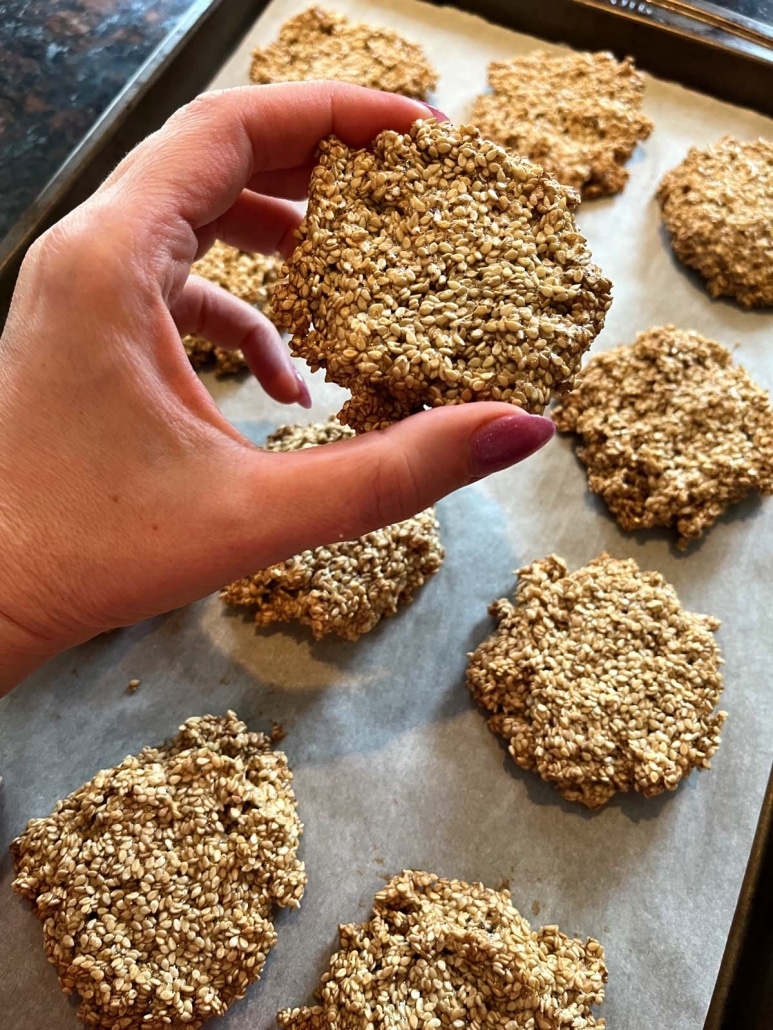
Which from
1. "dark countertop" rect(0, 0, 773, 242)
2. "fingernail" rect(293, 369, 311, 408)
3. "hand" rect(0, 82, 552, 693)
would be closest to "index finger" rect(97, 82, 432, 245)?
"hand" rect(0, 82, 552, 693)

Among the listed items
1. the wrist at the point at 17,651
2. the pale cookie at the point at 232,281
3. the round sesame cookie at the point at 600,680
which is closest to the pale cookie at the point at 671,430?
the round sesame cookie at the point at 600,680

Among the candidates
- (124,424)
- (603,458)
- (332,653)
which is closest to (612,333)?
(603,458)

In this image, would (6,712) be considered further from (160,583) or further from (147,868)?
(160,583)

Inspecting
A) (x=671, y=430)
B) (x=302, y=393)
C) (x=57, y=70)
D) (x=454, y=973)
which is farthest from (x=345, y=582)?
(x=57, y=70)

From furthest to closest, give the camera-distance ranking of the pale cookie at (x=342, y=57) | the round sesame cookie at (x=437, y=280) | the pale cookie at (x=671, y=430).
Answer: the pale cookie at (x=342, y=57) < the pale cookie at (x=671, y=430) < the round sesame cookie at (x=437, y=280)

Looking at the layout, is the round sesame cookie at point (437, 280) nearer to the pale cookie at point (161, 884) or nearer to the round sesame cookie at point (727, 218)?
the pale cookie at point (161, 884)

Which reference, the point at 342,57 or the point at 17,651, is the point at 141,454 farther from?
the point at 342,57
